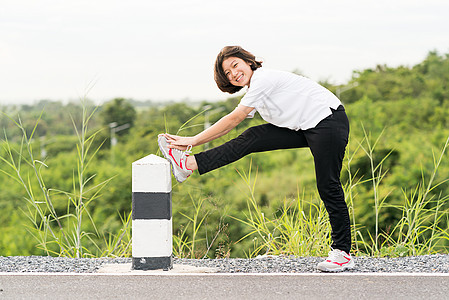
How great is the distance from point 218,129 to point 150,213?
73 cm

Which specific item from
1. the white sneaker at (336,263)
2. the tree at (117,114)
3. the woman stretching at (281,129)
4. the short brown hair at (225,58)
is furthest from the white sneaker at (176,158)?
the tree at (117,114)

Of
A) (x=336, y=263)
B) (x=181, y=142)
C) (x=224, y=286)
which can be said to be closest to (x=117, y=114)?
(x=181, y=142)

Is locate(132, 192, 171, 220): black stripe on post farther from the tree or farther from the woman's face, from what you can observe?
the tree

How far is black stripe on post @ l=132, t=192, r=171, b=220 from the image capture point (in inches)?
148

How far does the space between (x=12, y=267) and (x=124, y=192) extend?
22.9m

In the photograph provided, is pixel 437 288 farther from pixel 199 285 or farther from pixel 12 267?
pixel 12 267

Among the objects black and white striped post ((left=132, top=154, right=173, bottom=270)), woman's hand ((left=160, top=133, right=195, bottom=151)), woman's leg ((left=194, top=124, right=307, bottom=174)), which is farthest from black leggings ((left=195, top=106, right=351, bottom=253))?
black and white striped post ((left=132, top=154, right=173, bottom=270))

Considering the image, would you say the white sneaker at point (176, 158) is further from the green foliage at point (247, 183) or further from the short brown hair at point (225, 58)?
the green foliage at point (247, 183)

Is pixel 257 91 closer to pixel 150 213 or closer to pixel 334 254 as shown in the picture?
pixel 150 213

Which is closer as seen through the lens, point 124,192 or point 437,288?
point 437,288

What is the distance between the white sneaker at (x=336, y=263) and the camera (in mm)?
3748

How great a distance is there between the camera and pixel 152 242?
148 inches

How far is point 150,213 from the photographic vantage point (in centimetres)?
377

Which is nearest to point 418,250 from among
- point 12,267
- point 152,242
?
point 152,242
